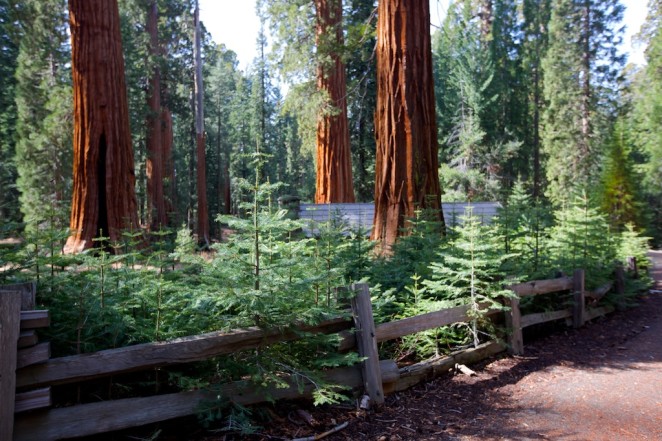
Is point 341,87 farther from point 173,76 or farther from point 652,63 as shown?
point 652,63

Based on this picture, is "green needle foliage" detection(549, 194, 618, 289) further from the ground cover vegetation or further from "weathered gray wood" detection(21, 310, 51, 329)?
"weathered gray wood" detection(21, 310, 51, 329)

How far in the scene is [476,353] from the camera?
5727mm

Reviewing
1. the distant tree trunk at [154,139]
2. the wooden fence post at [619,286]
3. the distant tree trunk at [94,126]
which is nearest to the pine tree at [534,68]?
the distant tree trunk at [154,139]

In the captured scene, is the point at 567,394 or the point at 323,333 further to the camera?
the point at 567,394

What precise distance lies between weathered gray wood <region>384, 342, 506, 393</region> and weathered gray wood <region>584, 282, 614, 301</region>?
9.99 ft

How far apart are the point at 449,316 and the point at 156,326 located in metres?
3.16

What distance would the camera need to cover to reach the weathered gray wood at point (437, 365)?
192 inches

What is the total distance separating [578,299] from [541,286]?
4.41ft

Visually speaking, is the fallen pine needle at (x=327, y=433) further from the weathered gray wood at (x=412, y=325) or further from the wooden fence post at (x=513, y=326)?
the wooden fence post at (x=513, y=326)

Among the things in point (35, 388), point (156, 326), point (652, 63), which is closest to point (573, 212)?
point (156, 326)

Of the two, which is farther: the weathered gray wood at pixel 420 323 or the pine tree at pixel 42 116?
the pine tree at pixel 42 116

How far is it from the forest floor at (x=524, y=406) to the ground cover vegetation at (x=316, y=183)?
0.39m

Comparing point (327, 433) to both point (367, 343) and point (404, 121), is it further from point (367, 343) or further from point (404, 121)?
point (404, 121)

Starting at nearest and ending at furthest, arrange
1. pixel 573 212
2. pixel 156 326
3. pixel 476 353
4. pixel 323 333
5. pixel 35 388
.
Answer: pixel 35 388, pixel 156 326, pixel 323 333, pixel 476 353, pixel 573 212
